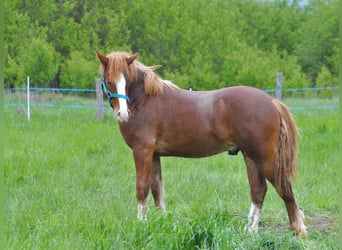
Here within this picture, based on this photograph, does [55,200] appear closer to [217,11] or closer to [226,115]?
[226,115]

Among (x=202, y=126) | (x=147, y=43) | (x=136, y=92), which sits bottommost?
(x=147, y=43)

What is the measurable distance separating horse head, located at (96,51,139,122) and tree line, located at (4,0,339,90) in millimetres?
15804

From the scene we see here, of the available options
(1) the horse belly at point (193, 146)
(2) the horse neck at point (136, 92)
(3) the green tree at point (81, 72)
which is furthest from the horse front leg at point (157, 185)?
(3) the green tree at point (81, 72)

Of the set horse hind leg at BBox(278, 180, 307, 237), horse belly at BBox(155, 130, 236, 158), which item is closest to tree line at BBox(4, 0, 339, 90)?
horse belly at BBox(155, 130, 236, 158)

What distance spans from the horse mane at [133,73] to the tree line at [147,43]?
15.6 meters

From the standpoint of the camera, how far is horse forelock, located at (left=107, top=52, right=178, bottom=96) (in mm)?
4688

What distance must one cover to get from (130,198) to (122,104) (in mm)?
1714

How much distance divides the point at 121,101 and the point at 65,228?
49.7 inches

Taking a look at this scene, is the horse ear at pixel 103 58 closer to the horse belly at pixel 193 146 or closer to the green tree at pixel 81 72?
the horse belly at pixel 193 146

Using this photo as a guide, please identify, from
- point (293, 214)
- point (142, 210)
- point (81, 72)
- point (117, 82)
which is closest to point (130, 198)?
point (142, 210)

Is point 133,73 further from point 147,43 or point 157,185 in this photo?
point 147,43

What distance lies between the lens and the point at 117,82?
4.67 m

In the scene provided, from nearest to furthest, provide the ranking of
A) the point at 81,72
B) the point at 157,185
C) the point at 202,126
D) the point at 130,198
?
the point at 202,126 < the point at 157,185 < the point at 130,198 < the point at 81,72

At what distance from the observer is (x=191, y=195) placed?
6.09 m
